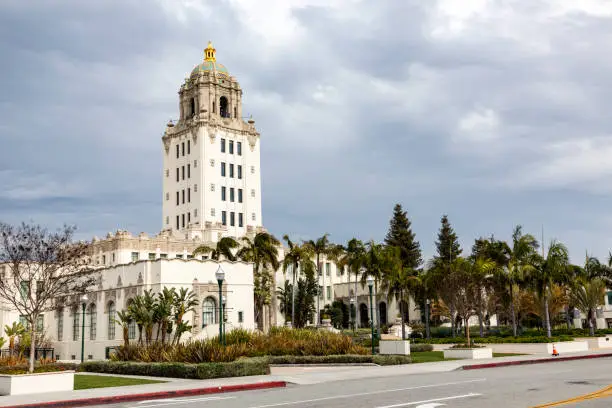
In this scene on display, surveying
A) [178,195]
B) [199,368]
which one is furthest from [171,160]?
[199,368]

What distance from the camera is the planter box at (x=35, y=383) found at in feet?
66.4

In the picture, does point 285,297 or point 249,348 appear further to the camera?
point 285,297

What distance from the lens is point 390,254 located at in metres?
58.1

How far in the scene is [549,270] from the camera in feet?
156

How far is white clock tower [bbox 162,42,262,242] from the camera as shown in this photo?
3627 inches

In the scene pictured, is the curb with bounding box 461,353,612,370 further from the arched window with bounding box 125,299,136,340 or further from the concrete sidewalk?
the arched window with bounding box 125,299,136,340

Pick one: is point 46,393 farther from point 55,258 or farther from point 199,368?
point 55,258

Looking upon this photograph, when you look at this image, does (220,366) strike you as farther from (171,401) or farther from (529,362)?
(529,362)

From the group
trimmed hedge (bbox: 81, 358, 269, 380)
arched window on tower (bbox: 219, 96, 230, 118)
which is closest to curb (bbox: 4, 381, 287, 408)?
trimmed hedge (bbox: 81, 358, 269, 380)

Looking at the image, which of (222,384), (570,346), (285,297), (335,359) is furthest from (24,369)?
(285,297)

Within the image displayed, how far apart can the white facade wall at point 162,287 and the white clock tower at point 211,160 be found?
35.4 meters

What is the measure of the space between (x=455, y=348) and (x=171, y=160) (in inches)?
2733

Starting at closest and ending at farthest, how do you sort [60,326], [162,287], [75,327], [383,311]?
[162,287] → [75,327] → [60,326] → [383,311]

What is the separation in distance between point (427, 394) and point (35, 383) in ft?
38.6
